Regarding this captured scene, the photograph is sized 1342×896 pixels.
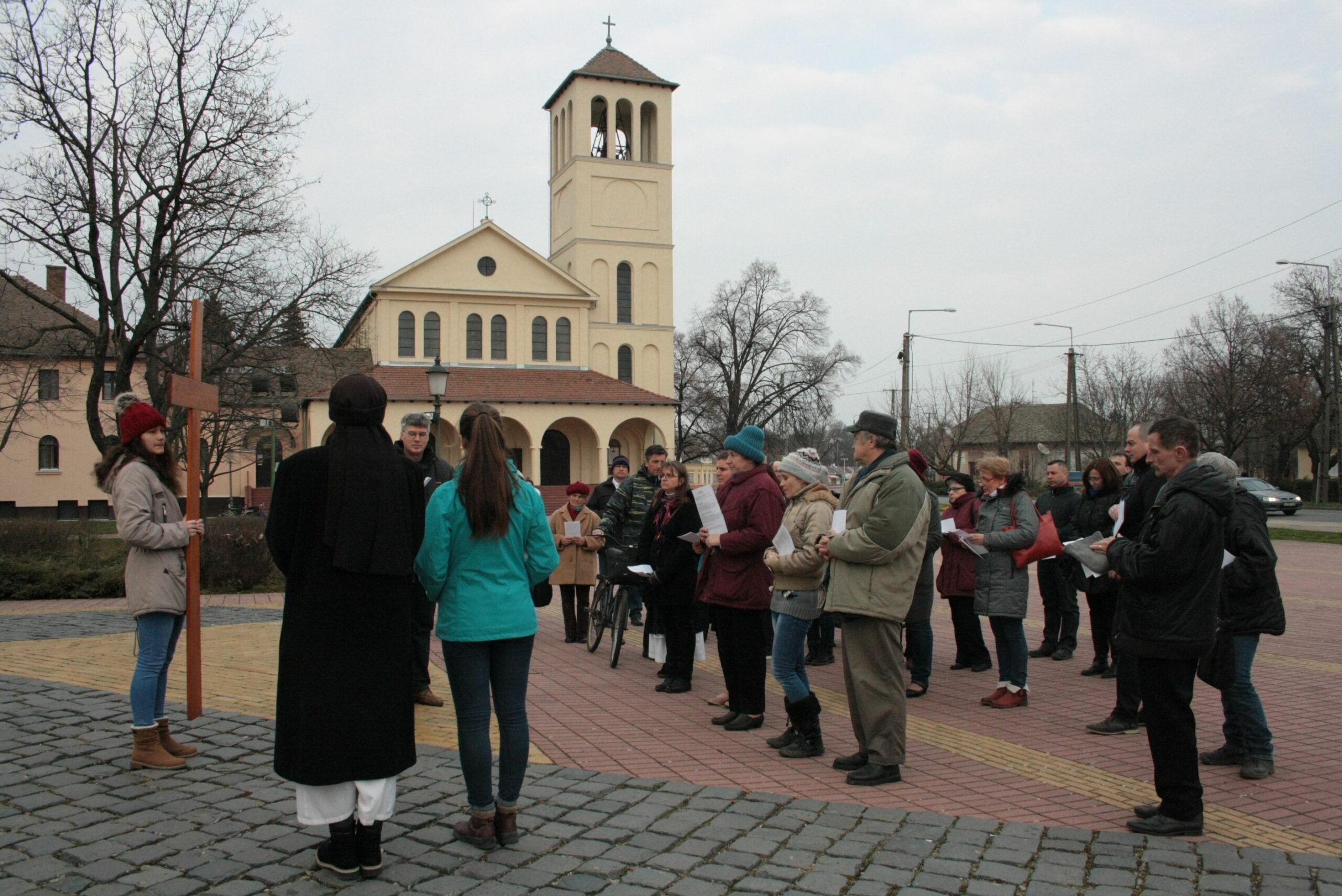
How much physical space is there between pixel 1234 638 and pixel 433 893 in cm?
432

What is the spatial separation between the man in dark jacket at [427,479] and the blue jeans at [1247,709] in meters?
4.69

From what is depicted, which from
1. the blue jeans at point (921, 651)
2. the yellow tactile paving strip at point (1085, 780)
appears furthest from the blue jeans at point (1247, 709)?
the blue jeans at point (921, 651)

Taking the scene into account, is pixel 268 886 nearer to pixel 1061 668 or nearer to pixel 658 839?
pixel 658 839

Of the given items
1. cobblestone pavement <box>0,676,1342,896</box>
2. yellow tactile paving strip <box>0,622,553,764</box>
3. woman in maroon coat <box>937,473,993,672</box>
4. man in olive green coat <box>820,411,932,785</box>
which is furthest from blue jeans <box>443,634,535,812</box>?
woman in maroon coat <box>937,473,993,672</box>

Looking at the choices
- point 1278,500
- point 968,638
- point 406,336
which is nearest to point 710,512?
point 968,638

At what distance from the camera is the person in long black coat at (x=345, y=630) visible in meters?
4.08

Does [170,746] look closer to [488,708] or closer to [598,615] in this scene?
[488,708]

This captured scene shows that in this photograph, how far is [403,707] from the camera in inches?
168

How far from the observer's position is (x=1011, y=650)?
773 cm

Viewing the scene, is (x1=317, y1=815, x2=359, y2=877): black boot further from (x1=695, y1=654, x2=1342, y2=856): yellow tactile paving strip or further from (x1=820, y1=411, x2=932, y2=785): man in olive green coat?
(x1=695, y1=654, x2=1342, y2=856): yellow tactile paving strip

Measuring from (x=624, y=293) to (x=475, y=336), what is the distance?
808 cm

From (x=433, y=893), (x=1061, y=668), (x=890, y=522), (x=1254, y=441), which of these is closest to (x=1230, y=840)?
(x=890, y=522)

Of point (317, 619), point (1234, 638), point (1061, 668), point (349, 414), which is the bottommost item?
point (1061, 668)

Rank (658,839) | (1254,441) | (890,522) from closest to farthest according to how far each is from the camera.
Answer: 1. (658,839)
2. (890,522)
3. (1254,441)
